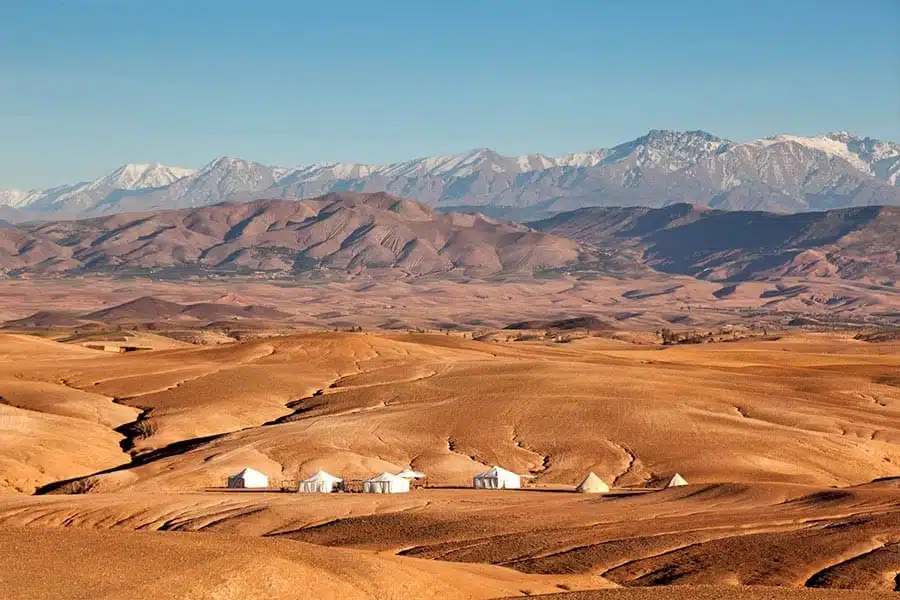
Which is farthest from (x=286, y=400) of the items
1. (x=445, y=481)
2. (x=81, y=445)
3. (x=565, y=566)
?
(x=565, y=566)

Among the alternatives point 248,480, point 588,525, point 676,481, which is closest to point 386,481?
point 248,480

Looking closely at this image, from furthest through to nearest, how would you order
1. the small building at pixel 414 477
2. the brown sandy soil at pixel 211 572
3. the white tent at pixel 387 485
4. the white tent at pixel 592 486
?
the small building at pixel 414 477
the white tent at pixel 387 485
the white tent at pixel 592 486
the brown sandy soil at pixel 211 572

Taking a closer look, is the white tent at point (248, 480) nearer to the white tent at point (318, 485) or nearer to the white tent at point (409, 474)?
the white tent at point (318, 485)

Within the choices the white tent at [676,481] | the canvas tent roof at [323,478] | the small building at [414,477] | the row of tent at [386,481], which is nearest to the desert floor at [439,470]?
the white tent at [676,481]

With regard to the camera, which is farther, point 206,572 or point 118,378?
point 118,378

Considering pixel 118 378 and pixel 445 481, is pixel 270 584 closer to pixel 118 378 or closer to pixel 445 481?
pixel 445 481

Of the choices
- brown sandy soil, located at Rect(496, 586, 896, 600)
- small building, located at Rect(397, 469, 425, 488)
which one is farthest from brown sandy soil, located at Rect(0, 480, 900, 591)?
brown sandy soil, located at Rect(496, 586, 896, 600)

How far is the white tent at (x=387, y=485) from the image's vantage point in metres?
76.5

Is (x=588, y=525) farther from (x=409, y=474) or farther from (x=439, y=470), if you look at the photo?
(x=439, y=470)

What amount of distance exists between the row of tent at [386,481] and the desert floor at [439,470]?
1.51m

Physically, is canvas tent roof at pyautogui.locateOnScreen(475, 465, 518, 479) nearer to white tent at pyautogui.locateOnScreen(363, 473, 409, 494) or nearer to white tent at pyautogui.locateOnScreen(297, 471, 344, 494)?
white tent at pyautogui.locateOnScreen(363, 473, 409, 494)

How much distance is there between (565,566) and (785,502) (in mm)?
17535

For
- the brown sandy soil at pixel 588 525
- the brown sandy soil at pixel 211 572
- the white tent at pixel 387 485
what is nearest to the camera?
the brown sandy soil at pixel 211 572

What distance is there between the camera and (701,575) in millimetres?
50812
